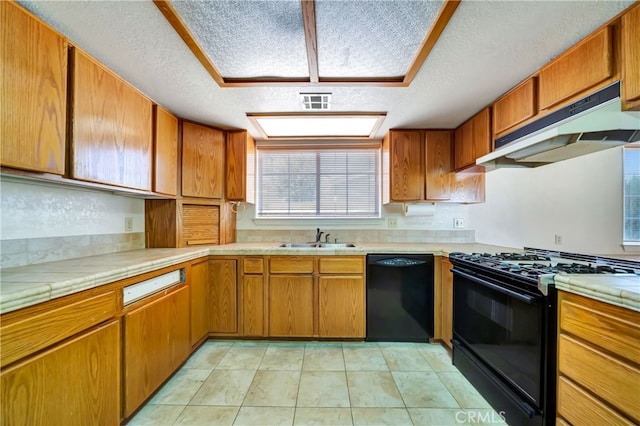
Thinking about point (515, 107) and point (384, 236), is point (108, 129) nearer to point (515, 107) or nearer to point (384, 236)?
point (384, 236)

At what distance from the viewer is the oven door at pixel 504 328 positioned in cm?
121

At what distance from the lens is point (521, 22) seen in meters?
1.16

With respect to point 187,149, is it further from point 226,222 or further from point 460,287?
point 460,287

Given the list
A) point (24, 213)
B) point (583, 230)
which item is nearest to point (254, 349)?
point (24, 213)

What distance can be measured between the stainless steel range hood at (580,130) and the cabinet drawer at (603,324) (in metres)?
0.84

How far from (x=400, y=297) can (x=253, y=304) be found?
53.2 inches

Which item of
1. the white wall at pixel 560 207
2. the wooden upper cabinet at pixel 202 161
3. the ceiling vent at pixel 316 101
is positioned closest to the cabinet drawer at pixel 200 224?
the wooden upper cabinet at pixel 202 161

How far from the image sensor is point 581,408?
101 centimetres

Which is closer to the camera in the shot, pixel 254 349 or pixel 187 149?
pixel 254 349

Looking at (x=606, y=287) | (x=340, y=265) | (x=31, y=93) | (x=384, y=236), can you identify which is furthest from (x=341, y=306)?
(x=31, y=93)

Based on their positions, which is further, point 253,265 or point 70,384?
point 253,265

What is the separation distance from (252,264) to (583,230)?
383cm

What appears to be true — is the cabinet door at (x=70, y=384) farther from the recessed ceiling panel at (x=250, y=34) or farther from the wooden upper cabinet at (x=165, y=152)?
the recessed ceiling panel at (x=250, y=34)

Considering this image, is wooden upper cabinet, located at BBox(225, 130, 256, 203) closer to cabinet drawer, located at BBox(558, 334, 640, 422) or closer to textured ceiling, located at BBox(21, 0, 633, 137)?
textured ceiling, located at BBox(21, 0, 633, 137)
